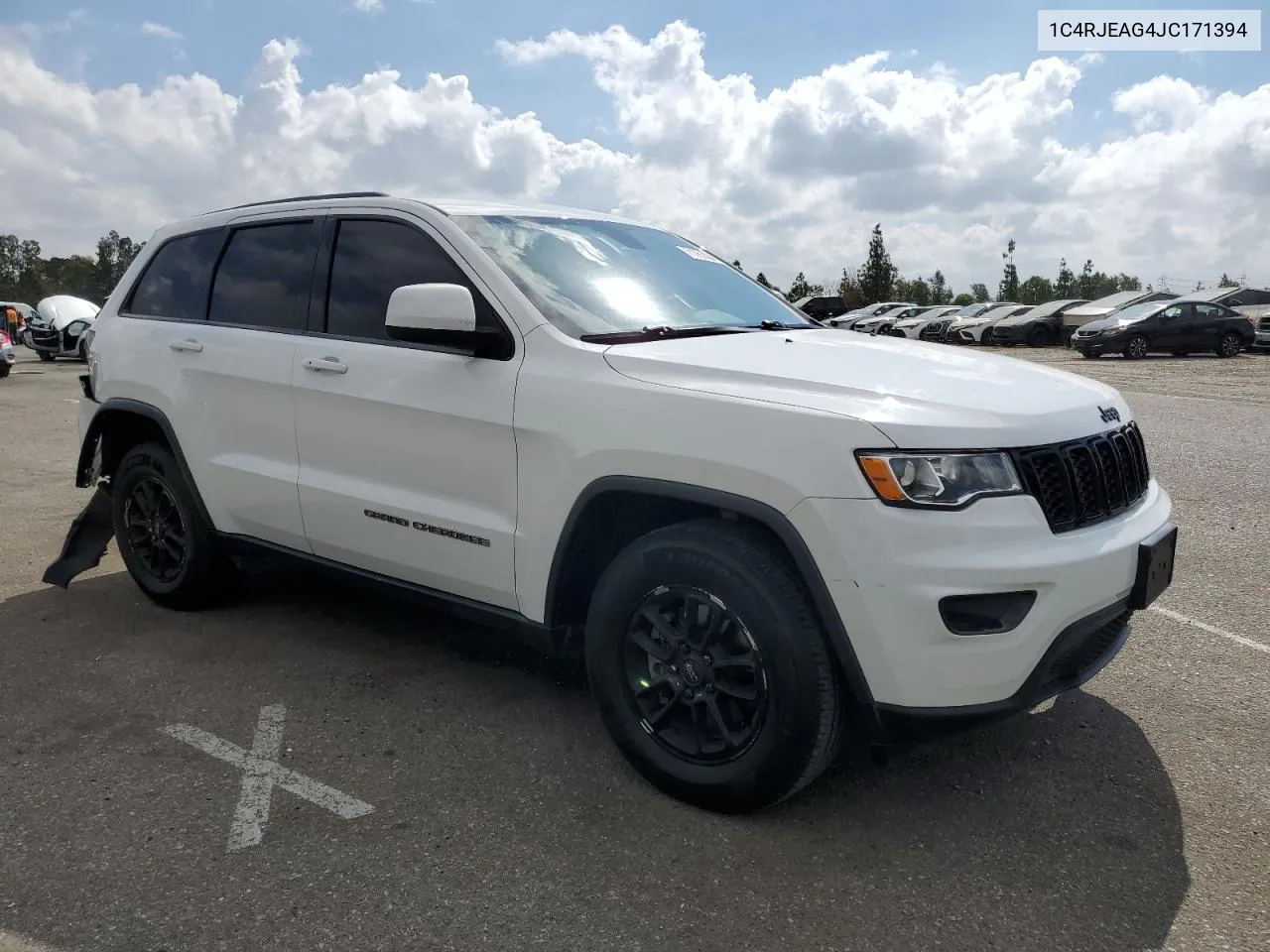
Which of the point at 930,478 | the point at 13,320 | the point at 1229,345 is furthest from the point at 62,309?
the point at 1229,345

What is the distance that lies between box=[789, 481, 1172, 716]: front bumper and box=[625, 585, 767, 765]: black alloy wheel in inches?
13.6

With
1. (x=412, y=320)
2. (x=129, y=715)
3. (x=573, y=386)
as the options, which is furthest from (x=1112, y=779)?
(x=129, y=715)

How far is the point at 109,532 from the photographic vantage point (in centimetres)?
522

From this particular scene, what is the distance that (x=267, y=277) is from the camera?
14.3 ft

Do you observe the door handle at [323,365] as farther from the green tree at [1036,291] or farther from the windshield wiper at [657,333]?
the green tree at [1036,291]

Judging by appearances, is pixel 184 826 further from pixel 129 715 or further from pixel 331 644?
pixel 331 644

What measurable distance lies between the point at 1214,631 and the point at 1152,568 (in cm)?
197

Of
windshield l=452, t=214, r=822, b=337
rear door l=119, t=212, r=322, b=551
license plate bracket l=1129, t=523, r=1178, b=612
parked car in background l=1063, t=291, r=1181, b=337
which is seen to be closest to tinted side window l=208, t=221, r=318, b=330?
rear door l=119, t=212, r=322, b=551

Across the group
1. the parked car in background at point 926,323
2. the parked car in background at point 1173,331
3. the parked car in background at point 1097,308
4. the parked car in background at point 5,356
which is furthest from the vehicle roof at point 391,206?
the parked car in background at point 926,323

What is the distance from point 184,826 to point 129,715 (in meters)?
0.95

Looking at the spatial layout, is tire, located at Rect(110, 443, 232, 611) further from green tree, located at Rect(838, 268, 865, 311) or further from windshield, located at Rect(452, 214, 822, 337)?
green tree, located at Rect(838, 268, 865, 311)

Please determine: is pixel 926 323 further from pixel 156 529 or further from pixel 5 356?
pixel 156 529

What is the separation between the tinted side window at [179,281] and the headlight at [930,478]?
3.31 metres

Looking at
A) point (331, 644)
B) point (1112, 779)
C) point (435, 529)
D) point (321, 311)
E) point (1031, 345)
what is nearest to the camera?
point (1112, 779)
